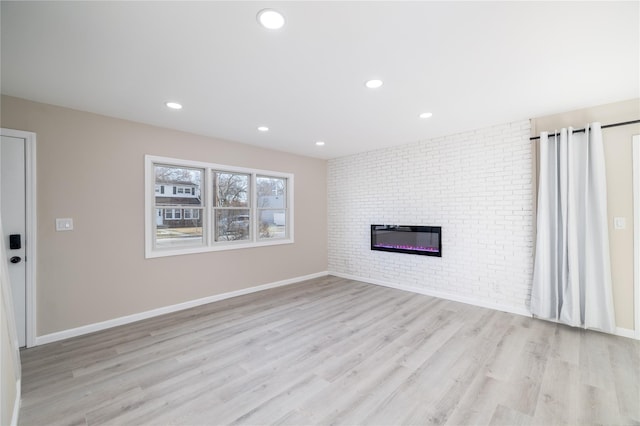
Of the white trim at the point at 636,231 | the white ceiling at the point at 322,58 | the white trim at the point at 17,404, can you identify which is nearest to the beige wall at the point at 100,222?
the white ceiling at the point at 322,58

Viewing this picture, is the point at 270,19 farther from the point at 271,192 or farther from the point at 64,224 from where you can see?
the point at 271,192

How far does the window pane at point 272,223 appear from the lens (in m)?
5.13

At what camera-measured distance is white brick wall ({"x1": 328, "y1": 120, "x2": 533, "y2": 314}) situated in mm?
3662

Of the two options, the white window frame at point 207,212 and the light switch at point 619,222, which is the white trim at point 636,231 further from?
the white window frame at point 207,212

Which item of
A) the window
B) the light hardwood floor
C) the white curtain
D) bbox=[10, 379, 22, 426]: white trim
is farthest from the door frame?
the white curtain

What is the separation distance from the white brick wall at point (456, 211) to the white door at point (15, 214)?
4849 millimetres

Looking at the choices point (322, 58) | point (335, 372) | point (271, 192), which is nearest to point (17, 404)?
point (335, 372)

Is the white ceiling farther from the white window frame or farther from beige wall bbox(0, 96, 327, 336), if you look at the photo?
the white window frame

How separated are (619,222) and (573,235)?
0.44 m

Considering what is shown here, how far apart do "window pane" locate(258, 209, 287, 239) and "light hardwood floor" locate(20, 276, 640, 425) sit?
6.22ft

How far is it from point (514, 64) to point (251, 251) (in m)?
4.36

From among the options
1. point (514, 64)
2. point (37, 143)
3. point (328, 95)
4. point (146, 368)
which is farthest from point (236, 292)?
point (514, 64)

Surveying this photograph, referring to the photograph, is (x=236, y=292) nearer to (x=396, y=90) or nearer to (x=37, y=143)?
(x=37, y=143)

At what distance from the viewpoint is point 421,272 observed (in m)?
4.64
